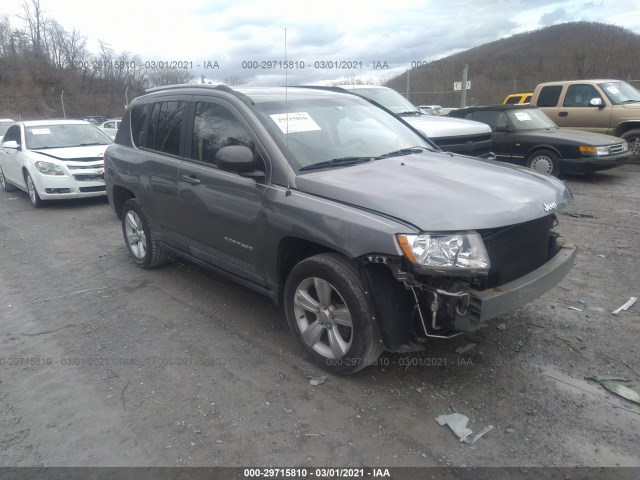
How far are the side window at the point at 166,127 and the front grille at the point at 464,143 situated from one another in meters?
4.55

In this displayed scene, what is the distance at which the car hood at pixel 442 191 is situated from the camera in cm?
272

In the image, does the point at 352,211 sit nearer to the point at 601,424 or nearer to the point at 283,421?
the point at 283,421

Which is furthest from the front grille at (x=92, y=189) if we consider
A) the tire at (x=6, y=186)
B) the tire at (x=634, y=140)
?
the tire at (x=634, y=140)

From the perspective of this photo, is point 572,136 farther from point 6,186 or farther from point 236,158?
point 6,186

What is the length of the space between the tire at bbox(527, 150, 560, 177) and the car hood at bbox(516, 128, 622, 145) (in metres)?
0.30

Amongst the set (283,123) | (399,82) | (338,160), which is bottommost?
(338,160)

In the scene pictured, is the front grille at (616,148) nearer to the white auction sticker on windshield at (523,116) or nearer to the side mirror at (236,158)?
the white auction sticker on windshield at (523,116)

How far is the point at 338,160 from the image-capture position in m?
3.52

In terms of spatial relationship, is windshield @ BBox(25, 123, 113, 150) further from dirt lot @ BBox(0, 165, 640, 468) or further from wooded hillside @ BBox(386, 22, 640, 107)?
wooded hillside @ BBox(386, 22, 640, 107)

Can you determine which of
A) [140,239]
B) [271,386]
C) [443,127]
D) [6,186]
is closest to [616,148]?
[443,127]

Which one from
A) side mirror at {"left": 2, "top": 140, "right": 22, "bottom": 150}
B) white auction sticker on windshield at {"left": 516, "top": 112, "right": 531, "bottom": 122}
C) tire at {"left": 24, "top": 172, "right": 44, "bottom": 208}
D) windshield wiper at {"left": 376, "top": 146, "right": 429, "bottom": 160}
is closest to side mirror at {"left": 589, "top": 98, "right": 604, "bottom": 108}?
white auction sticker on windshield at {"left": 516, "top": 112, "right": 531, "bottom": 122}

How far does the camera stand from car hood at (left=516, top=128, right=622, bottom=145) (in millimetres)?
8953

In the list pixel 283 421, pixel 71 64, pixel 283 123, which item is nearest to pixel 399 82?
pixel 283 123

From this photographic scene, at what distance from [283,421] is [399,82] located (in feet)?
68.8
